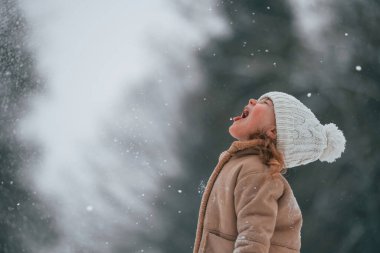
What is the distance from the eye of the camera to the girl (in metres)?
1.79

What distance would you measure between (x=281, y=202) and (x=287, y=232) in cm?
12

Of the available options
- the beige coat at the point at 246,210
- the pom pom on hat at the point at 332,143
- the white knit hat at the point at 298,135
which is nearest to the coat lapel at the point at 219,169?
the beige coat at the point at 246,210

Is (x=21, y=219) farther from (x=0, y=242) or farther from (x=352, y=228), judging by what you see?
(x=352, y=228)

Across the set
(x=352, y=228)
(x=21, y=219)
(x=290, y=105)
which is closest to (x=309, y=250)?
(x=352, y=228)

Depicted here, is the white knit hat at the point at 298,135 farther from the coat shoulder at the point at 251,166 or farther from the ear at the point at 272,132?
the coat shoulder at the point at 251,166

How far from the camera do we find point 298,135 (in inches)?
81.4

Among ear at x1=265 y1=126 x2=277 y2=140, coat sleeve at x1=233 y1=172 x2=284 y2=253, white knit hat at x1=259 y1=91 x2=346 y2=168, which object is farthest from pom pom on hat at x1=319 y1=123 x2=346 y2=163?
coat sleeve at x1=233 y1=172 x2=284 y2=253

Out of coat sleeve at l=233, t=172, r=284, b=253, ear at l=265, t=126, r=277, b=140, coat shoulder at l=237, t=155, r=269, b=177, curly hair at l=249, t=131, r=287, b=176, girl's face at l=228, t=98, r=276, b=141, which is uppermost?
girl's face at l=228, t=98, r=276, b=141

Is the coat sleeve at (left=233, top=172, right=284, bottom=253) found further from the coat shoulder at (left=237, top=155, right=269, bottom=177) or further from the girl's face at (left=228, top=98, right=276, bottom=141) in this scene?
the girl's face at (left=228, top=98, right=276, bottom=141)

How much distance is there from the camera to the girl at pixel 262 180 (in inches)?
70.6

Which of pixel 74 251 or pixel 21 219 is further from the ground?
pixel 21 219

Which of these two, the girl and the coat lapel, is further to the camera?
the coat lapel

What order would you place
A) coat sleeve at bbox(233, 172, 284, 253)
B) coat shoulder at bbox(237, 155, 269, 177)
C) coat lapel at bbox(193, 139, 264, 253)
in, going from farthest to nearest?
coat lapel at bbox(193, 139, 264, 253) → coat shoulder at bbox(237, 155, 269, 177) → coat sleeve at bbox(233, 172, 284, 253)

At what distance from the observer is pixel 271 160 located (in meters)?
1.94
